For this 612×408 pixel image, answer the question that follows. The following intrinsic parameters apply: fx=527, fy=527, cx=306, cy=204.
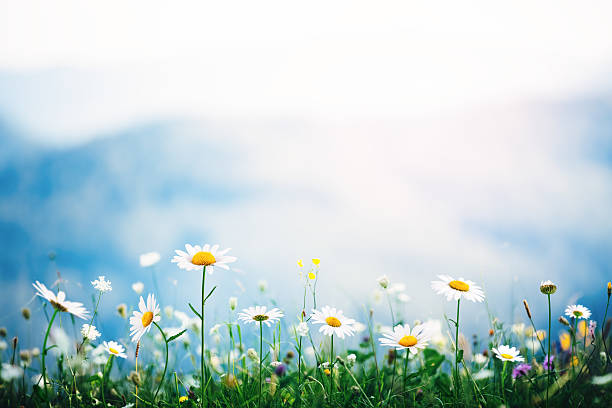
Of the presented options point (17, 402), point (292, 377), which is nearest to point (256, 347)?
point (292, 377)

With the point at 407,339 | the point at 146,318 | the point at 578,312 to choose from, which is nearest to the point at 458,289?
the point at 407,339

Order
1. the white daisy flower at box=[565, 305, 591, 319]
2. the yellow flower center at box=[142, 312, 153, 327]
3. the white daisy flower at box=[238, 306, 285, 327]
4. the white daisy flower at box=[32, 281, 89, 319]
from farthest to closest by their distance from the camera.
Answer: the white daisy flower at box=[565, 305, 591, 319], the white daisy flower at box=[238, 306, 285, 327], the yellow flower center at box=[142, 312, 153, 327], the white daisy flower at box=[32, 281, 89, 319]

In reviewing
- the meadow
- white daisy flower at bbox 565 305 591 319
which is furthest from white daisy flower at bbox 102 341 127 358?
white daisy flower at bbox 565 305 591 319

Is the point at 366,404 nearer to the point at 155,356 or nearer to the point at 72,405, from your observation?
the point at 72,405

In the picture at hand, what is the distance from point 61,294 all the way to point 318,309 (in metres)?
0.74

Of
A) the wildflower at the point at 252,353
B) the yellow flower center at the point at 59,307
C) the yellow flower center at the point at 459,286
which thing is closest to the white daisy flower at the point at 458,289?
the yellow flower center at the point at 459,286

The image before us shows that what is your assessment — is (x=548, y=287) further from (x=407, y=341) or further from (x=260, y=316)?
(x=260, y=316)

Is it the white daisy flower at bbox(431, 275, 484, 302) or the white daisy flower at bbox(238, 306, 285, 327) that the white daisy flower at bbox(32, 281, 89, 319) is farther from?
the white daisy flower at bbox(431, 275, 484, 302)

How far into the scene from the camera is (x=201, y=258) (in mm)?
1466

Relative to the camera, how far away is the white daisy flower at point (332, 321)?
155 centimetres

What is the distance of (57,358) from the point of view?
191 centimetres

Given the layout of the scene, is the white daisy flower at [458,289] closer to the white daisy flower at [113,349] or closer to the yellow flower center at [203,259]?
the yellow flower center at [203,259]

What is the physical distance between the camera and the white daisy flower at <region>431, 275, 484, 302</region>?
1.56 meters

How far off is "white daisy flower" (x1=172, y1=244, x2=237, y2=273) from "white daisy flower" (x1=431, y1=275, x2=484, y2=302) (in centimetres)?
62
